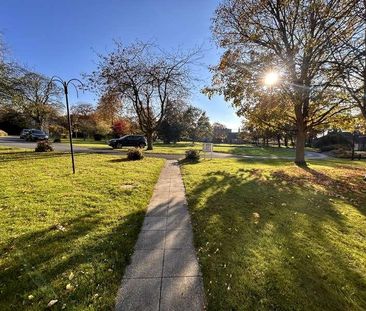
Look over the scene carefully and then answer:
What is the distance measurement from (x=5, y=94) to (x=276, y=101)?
1634cm

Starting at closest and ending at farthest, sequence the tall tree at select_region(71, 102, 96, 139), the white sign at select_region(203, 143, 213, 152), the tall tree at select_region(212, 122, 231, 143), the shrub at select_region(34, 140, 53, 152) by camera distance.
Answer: the white sign at select_region(203, 143, 213, 152) < the shrub at select_region(34, 140, 53, 152) < the tall tree at select_region(71, 102, 96, 139) < the tall tree at select_region(212, 122, 231, 143)

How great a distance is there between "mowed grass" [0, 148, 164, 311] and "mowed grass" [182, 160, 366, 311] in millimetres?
1333

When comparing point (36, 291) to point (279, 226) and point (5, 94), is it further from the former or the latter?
point (5, 94)

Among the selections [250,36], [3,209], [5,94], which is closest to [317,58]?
[250,36]

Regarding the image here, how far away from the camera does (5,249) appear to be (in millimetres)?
4125

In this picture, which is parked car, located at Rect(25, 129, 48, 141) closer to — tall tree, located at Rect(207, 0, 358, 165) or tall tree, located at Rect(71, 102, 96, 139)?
tall tree, located at Rect(71, 102, 96, 139)

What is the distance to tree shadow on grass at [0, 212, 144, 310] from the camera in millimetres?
3043

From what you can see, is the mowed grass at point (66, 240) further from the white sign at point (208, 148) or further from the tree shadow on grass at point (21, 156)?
the white sign at point (208, 148)

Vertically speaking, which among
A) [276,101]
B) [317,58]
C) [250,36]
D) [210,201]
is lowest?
[210,201]

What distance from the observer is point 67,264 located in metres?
3.72

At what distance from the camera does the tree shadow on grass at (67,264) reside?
9.98ft

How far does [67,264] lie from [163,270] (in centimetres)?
139

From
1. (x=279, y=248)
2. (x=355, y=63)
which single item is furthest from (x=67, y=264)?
(x=355, y=63)

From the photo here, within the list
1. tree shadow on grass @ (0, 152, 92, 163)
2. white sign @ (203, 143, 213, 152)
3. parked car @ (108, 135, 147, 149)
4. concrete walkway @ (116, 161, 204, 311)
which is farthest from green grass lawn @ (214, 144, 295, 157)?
concrete walkway @ (116, 161, 204, 311)
